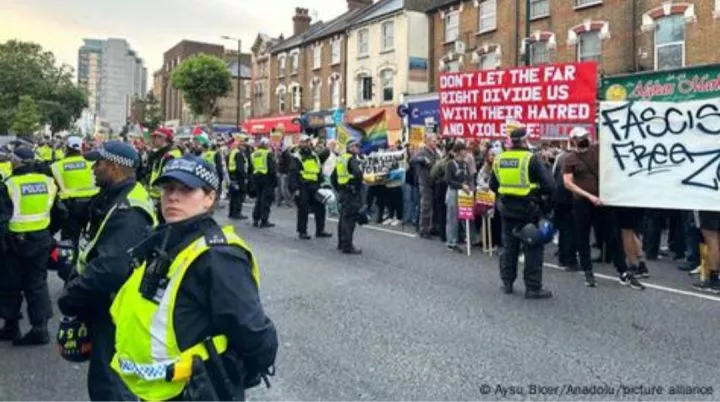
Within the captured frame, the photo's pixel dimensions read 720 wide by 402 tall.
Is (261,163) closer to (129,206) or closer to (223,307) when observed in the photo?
(129,206)

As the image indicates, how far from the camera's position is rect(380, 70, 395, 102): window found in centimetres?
3388

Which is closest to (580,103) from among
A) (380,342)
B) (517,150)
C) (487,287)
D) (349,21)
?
(517,150)

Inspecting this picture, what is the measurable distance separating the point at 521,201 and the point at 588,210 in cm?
125

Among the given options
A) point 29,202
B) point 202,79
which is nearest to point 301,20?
point 202,79

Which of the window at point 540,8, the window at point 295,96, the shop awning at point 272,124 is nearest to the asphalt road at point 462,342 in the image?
the window at point 540,8

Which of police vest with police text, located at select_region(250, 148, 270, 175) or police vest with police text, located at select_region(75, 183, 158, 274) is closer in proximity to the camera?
police vest with police text, located at select_region(75, 183, 158, 274)

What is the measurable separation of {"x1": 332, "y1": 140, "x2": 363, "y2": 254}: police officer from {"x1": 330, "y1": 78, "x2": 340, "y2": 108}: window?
28000 millimetres

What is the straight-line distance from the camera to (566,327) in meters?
6.18

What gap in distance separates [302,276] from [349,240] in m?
1.96

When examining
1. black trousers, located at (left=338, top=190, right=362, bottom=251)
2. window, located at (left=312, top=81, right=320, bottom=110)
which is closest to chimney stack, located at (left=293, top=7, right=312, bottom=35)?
window, located at (left=312, top=81, right=320, bottom=110)

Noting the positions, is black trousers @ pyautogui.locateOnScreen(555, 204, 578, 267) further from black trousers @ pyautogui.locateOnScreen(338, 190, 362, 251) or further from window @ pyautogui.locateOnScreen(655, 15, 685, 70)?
window @ pyautogui.locateOnScreen(655, 15, 685, 70)

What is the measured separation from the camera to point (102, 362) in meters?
3.42

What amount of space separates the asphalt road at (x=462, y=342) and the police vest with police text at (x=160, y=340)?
2.18 metres

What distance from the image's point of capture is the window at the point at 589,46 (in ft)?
77.0
